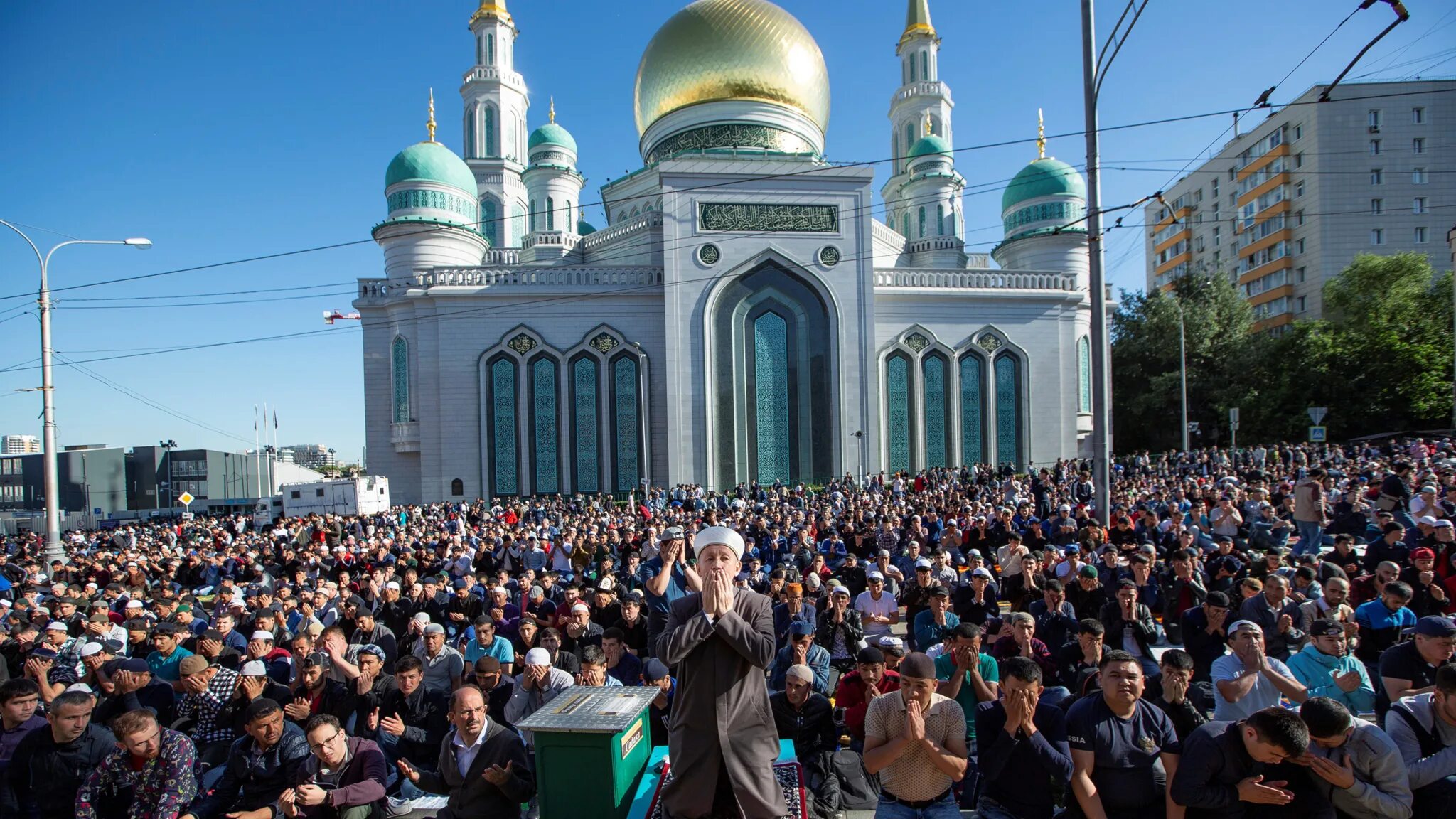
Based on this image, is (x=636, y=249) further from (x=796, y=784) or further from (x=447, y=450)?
(x=796, y=784)

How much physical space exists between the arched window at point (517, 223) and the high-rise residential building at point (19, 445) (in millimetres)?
52498

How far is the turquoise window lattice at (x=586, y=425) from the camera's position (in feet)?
81.8

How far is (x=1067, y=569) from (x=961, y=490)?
36.9 ft

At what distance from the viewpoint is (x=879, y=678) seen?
14.8ft

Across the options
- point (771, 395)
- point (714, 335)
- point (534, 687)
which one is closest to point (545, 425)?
point (714, 335)

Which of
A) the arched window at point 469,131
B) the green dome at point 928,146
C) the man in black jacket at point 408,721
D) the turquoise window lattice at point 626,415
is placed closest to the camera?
the man in black jacket at point 408,721

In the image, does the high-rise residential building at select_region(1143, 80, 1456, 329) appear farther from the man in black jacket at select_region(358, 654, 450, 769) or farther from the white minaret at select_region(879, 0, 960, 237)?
the man in black jacket at select_region(358, 654, 450, 769)

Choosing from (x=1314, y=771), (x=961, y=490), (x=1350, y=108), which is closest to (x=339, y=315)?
(x=961, y=490)

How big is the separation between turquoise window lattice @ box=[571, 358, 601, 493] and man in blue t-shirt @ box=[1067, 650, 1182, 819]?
22.1 m

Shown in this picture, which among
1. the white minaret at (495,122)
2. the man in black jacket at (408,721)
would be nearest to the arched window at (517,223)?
the white minaret at (495,122)

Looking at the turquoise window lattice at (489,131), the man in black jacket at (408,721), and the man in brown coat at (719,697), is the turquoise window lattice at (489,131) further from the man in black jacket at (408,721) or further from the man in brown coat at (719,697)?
the man in brown coat at (719,697)

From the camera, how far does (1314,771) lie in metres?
3.06

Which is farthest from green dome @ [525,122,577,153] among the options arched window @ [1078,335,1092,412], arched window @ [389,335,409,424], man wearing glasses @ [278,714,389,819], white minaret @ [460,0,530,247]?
man wearing glasses @ [278,714,389,819]

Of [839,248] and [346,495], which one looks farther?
[839,248]
